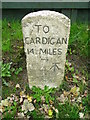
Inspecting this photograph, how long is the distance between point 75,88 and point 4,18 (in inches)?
86.4

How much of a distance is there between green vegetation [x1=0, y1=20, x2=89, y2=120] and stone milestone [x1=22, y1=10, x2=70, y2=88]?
0.48 ft

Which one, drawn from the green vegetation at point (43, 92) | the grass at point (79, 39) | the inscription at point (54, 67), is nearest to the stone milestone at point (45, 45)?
the inscription at point (54, 67)

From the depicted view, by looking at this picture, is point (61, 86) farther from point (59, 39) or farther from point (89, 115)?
point (59, 39)

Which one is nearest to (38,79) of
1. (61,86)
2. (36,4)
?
(61,86)

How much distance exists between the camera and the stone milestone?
2.36 m

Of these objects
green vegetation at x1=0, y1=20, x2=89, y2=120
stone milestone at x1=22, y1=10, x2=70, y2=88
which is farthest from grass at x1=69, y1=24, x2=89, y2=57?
stone milestone at x1=22, y1=10, x2=70, y2=88

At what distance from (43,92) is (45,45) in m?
0.61

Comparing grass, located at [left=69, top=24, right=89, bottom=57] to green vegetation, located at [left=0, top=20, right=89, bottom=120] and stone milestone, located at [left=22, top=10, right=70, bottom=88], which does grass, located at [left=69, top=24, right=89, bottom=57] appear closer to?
green vegetation, located at [left=0, top=20, right=89, bottom=120]

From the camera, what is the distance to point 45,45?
2541mm

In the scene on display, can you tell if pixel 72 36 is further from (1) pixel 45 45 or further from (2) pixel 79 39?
(1) pixel 45 45

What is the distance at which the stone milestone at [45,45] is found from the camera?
2.36 meters

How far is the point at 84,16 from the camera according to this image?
14.5ft

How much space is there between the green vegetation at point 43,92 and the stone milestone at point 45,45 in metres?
0.15

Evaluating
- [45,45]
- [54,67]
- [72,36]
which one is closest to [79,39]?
[72,36]
